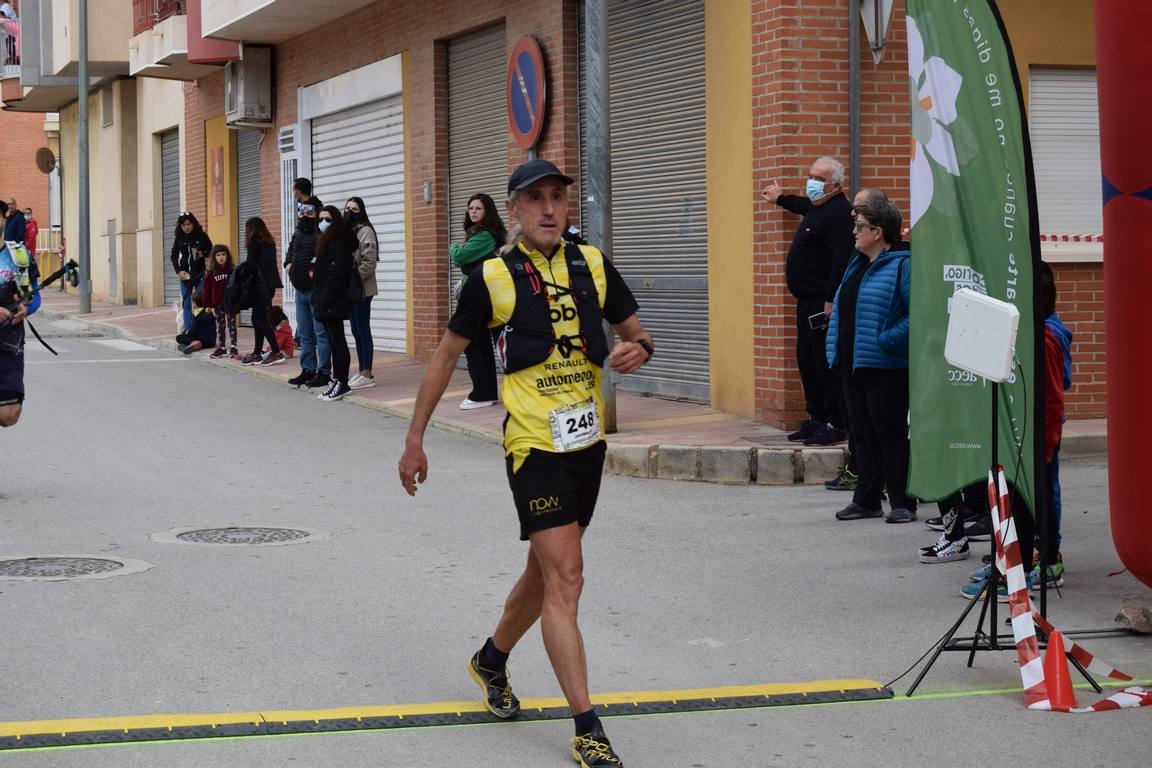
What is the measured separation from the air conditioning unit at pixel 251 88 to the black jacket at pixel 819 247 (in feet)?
51.2

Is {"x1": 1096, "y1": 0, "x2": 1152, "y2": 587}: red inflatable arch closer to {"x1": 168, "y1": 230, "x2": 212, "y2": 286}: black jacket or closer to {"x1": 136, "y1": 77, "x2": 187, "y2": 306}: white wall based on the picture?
{"x1": 168, "y1": 230, "x2": 212, "y2": 286}: black jacket

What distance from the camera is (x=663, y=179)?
15.2m

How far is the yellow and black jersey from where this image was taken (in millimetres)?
5398

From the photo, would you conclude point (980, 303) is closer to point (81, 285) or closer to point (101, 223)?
point (81, 285)

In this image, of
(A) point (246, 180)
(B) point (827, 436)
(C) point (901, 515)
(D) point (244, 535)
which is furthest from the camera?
(A) point (246, 180)

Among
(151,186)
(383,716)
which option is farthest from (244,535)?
(151,186)

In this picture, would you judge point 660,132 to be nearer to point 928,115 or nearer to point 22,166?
point 928,115

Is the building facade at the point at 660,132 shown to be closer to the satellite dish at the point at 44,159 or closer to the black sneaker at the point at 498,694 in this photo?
the black sneaker at the point at 498,694

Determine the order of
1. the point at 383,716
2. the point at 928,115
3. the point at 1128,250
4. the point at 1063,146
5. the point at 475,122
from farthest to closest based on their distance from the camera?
the point at 475,122, the point at 1063,146, the point at 928,115, the point at 1128,250, the point at 383,716

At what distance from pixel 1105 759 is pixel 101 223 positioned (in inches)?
1432

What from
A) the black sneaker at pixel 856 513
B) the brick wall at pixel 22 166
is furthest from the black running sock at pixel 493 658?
the brick wall at pixel 22 166

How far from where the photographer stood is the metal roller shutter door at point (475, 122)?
18688 millimetres

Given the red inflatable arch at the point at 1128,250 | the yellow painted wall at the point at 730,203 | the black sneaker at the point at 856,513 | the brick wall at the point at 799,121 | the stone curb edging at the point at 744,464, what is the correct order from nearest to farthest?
the red inflatable arch at the point at 1128,250 < the black sneaker at the point at 856,513 < the stone curb edging at the point at 744,464 < the brick wall at the point at 799,121 < the yellow painted wall at the point at 730,203

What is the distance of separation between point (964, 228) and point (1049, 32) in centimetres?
726
